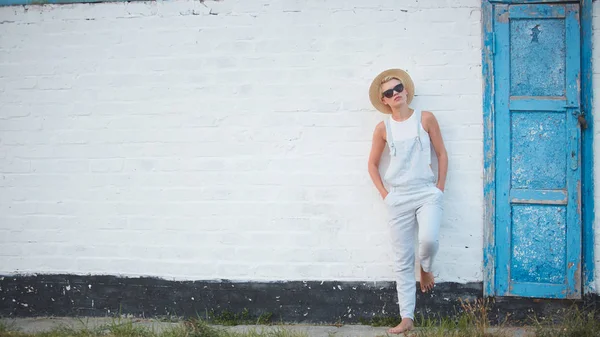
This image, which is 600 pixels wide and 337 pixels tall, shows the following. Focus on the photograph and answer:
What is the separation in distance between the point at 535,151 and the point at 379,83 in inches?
54.6

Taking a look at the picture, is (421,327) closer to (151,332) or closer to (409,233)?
(409,233)

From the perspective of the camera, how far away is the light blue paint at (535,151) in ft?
15.5

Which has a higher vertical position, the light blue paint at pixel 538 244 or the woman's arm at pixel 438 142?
the woman's arm at pixel 438 142

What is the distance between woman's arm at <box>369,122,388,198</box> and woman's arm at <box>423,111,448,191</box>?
1.17 ft

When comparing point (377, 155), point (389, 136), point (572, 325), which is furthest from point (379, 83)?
point (572, 325)

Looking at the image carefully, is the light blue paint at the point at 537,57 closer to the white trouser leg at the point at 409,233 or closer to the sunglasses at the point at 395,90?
the sunglasses at the point at 395,90

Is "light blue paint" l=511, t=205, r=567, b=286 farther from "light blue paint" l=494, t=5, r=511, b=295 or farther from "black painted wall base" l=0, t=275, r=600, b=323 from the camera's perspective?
"black painted wall base" l=0, t=275, r=600, b=323

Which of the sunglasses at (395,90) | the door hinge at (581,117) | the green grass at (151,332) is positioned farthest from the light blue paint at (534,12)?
the green grass at (151,332)

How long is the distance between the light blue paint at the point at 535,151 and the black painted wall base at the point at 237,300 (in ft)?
1.01

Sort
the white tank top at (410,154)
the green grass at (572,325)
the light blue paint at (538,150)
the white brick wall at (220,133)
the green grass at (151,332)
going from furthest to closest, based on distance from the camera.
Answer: the white brick wall at (220,133) < the light blue paint at (538,150) < the white tank top at (410,154) < the green grass at (151,332) < the green grass at (572,325)

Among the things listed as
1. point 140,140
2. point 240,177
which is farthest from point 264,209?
point 140,140

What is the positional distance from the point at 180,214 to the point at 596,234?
346 cm

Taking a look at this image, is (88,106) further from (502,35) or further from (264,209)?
(502,35)

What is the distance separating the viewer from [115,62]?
525 cm
